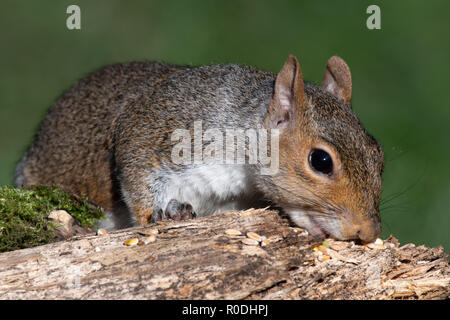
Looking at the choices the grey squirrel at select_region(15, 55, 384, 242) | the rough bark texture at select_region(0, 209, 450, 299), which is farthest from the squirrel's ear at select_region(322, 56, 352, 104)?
the rough bark texture at select_region(0, 209, 450, 299)

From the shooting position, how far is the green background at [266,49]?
335 inches

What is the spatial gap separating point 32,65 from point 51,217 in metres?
6.99

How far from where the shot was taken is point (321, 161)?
12.9 ft

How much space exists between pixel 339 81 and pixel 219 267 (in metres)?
2.01

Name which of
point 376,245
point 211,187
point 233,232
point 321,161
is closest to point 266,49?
point 211,187

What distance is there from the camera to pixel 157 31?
10.7 meters

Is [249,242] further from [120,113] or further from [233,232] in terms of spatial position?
[120,113]

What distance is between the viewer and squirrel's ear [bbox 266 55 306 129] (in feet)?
13.7

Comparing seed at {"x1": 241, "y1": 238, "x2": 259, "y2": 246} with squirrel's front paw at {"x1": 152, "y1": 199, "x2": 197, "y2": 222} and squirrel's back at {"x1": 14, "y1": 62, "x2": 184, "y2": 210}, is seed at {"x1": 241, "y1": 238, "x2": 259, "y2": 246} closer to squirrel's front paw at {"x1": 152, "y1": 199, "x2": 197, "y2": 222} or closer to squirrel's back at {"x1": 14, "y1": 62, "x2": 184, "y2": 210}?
squirrel's front paw at {"x1": 152, "y1": 199, "x2": 197, "y2": 222}

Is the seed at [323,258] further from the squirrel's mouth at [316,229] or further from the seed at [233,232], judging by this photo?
the seed at [233,232]

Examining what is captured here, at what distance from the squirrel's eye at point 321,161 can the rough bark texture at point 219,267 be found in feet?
1.27

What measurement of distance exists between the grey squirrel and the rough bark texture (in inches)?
9.6
